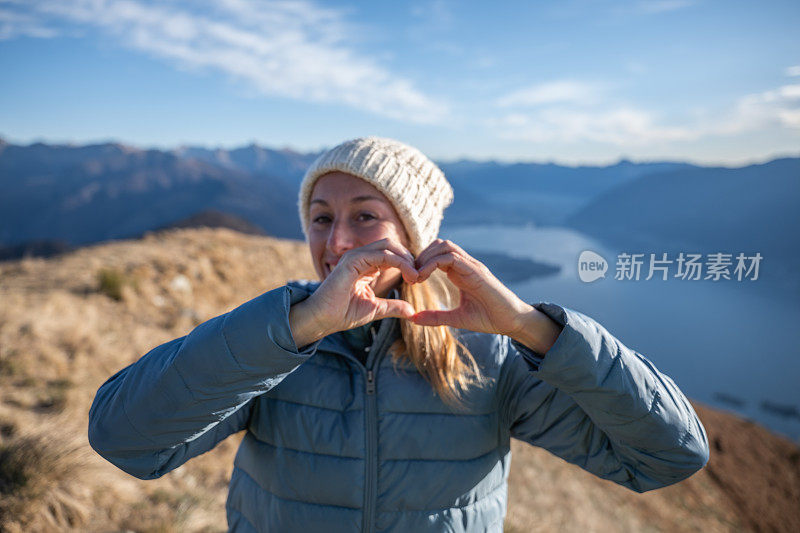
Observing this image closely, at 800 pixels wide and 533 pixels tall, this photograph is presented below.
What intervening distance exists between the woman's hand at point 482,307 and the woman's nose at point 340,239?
418 mm

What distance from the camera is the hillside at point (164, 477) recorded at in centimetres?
299

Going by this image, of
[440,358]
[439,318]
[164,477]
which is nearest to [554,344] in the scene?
[439,318]

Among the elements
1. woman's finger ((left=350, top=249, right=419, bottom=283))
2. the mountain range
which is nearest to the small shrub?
the mountain range

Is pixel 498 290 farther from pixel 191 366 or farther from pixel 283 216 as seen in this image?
pixel 283 216

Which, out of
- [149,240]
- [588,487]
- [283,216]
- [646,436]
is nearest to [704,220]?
[588,487]

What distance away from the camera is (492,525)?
5.28 ft

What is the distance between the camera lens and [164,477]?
12.1 ft

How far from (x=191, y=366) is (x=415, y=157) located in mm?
1318

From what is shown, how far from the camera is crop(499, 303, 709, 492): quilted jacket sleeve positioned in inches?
48.9

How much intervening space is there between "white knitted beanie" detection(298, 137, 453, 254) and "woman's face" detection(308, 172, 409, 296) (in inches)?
1.7

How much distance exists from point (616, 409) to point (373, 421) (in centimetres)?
80

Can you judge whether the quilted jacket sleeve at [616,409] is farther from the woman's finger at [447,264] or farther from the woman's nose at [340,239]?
the woman's nose at [340,239]

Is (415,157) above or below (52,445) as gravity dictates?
above

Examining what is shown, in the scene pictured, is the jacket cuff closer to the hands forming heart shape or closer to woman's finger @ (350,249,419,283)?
the hands forming heart shape
